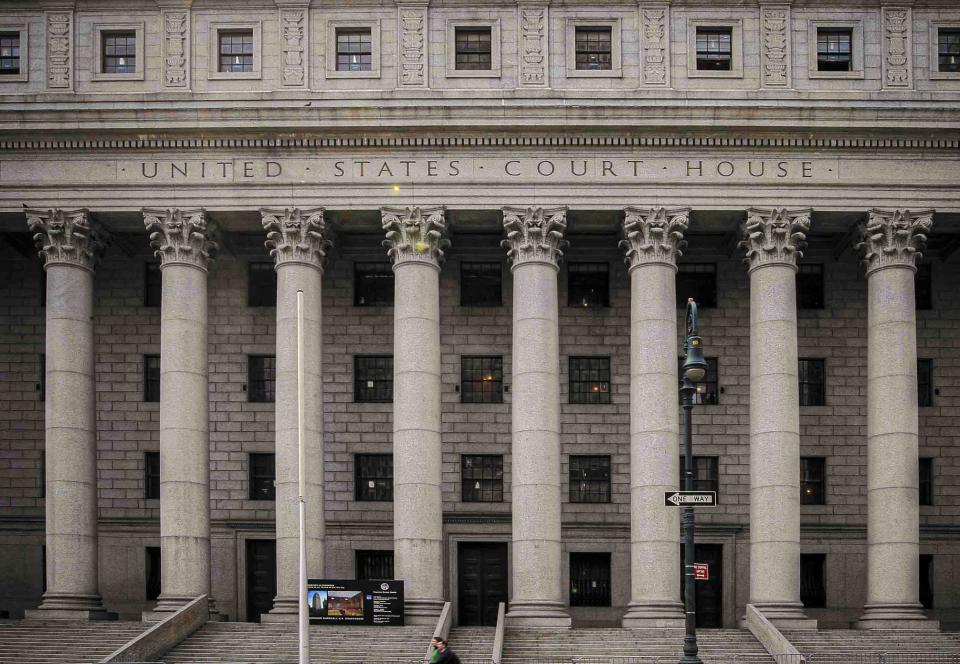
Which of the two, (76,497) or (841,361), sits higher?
(841,361)

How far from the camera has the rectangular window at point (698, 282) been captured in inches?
2216

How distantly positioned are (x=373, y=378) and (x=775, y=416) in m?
15.6

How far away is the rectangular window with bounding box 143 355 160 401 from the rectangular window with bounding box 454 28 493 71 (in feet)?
53.6

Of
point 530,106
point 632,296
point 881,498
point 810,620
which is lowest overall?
point 810,620

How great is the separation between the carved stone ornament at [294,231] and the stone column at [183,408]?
239 cm

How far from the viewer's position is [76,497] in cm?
4953

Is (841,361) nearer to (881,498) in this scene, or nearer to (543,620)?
(881,498)

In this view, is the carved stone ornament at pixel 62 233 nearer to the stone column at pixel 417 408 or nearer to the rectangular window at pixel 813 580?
the stone column at pixel 417 408

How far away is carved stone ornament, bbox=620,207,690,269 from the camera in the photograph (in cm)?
4969

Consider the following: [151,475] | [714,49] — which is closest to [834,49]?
[714,49]

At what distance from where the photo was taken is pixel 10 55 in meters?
51.8

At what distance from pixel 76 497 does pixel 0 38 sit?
54.0 feet

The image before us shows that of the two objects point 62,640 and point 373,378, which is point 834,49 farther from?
point 62,640

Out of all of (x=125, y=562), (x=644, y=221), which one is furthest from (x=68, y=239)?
(x=644, y=221)
